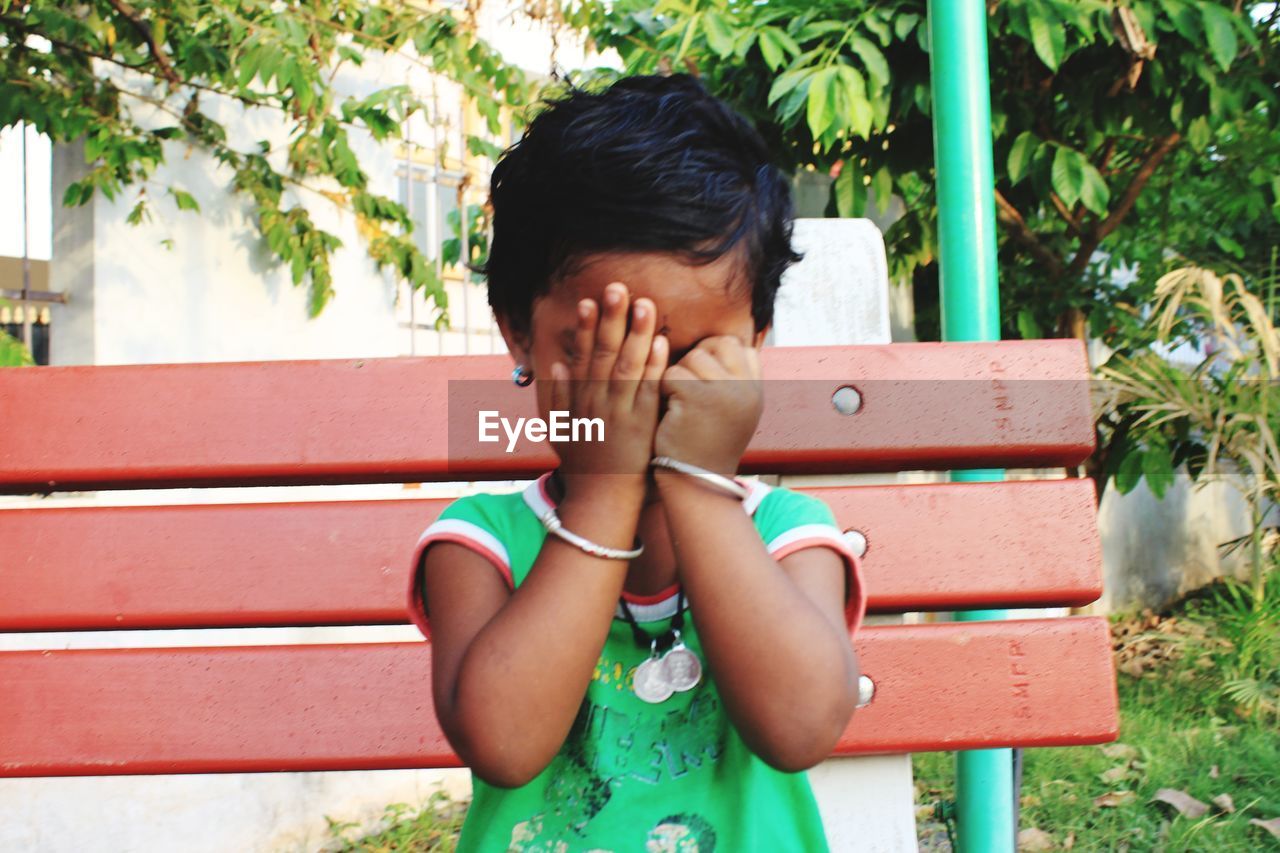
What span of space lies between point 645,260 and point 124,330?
2.41m

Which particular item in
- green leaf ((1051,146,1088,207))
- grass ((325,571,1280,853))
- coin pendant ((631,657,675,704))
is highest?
green leaf ((1051,146,1088,207))

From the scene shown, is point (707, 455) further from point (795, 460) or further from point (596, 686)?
point (795, 460)

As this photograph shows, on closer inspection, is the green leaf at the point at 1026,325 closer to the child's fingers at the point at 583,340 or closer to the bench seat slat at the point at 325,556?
the bench seat slat at the point at 325,556

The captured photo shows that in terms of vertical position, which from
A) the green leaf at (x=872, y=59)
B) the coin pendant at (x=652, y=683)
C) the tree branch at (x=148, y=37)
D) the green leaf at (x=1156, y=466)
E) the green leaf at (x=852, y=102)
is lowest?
the coin pendant at (x=652, y=683)

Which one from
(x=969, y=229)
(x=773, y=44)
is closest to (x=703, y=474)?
(x=969, y=229)

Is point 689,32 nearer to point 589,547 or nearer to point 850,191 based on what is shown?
point 850,191

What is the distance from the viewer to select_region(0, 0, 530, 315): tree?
107 inches

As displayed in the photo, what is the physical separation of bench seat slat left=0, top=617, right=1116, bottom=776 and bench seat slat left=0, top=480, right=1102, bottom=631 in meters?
0.05

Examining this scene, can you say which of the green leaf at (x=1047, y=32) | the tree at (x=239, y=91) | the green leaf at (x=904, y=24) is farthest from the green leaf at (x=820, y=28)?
the tree at (x=239, y=91)

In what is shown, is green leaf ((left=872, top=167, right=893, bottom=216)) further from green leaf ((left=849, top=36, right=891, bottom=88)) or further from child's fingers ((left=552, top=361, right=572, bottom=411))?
child's fingers ((left=552, top=361, right=572, bottom=411))

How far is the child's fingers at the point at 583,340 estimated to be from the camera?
0.92 meters

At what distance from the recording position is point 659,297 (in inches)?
38.2

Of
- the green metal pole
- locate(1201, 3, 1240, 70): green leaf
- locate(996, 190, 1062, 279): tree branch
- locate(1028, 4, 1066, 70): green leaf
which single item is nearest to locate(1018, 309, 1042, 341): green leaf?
locate(996, 190, 1062, 279): tree branch

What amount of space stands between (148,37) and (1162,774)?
11.2 feet
